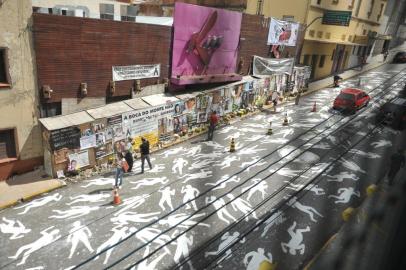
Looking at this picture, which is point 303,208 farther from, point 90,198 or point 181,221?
point 90,198

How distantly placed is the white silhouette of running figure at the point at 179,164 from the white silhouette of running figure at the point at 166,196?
199cm

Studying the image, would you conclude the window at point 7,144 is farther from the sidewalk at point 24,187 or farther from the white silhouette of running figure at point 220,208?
the white silhouette of running figure at point 220,208

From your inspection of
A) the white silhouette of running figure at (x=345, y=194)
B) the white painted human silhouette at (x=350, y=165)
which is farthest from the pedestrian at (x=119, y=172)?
the white painted human silhouette at (x=350, y=165)

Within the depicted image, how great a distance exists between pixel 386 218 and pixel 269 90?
30.8 meters

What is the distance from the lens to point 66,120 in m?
17.1

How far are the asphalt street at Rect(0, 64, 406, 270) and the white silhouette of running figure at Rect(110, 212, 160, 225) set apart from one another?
4 cm

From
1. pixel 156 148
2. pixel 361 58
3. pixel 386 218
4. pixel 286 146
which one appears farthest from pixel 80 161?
pixel 361 58

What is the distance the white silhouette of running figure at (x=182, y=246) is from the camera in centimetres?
1137

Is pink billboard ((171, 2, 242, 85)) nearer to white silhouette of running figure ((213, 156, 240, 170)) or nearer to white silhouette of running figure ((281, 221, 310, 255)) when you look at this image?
white silhouette of running figure ((213, 156, 240, 170))

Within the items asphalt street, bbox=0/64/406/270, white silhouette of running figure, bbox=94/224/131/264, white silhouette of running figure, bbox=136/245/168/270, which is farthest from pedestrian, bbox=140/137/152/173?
white silhouette of running figure, bbox=136/245/168/270

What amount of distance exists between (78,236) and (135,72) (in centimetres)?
1129

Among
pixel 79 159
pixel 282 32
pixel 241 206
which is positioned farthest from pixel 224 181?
pixel 282 32

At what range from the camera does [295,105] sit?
31.2m

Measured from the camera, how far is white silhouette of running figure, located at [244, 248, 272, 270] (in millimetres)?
11062
